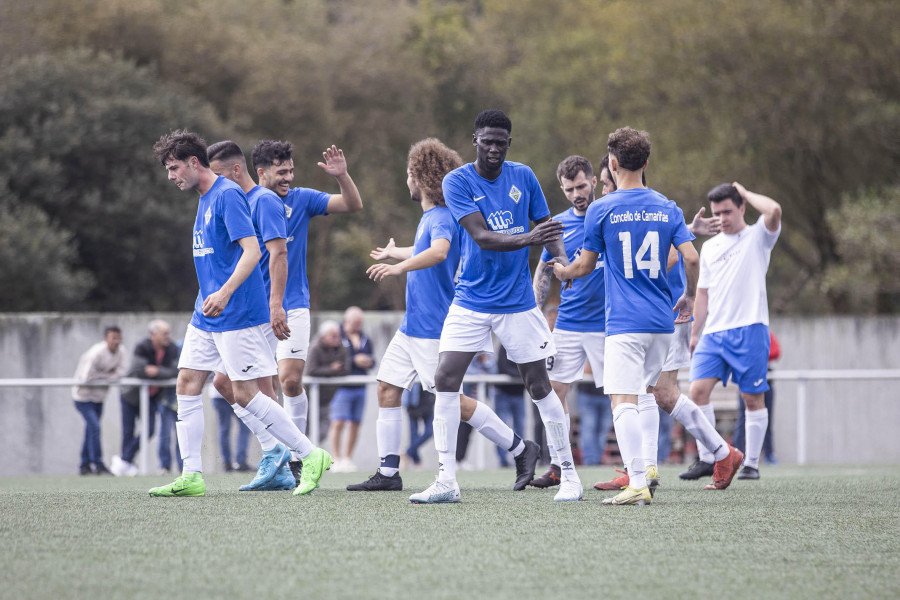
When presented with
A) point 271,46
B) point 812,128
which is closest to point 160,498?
point 812,128

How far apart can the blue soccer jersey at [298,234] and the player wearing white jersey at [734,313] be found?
2988 mm

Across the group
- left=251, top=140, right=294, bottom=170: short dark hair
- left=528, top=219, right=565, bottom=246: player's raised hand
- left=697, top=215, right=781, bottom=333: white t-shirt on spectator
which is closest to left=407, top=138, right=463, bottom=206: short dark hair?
left=251, top=140, right=294, bottom=170: short dark hair

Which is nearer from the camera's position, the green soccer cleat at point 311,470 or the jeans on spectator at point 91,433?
the green soccer cleat at point 311,470

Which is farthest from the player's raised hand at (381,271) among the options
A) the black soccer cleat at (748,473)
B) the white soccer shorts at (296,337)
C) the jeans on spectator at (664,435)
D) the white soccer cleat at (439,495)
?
the jeans on spectator at (664,435)

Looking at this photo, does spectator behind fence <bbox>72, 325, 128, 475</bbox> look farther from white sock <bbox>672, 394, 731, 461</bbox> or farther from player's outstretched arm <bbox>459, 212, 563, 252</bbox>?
player's outstretched arm <bbox>459, 212, 563, 252</bbox>

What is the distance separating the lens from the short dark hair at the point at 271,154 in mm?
8180

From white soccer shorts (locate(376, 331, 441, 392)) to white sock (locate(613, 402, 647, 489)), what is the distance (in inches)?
67.7

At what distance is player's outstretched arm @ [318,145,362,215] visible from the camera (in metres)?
8.00

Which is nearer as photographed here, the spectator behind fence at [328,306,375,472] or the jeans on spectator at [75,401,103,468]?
the jeans on spectator at [75,401,103,468]

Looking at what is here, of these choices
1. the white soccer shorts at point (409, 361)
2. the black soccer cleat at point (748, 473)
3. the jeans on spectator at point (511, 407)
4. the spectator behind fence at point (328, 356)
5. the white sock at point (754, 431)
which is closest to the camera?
the white soccer shorts at point (409, 361)

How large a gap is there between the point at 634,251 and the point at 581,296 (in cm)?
164

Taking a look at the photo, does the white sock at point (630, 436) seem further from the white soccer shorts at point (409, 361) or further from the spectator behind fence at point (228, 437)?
the spectator behind fence at point (228, 437)

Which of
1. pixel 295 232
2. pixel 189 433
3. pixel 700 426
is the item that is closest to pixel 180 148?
pixel 295 232

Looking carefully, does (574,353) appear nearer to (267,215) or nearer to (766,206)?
(766,206)
